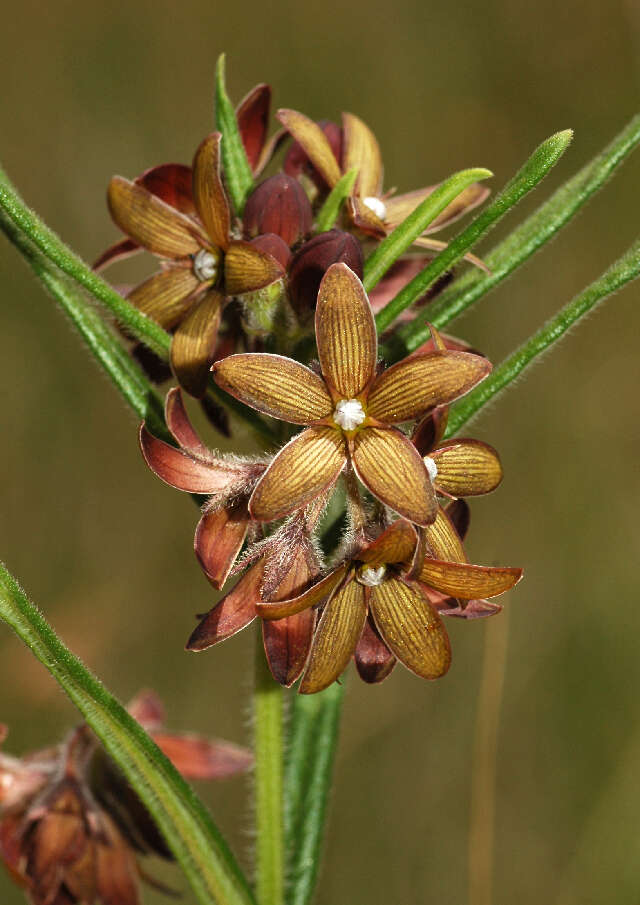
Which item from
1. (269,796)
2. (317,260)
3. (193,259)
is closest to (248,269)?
(317,260)

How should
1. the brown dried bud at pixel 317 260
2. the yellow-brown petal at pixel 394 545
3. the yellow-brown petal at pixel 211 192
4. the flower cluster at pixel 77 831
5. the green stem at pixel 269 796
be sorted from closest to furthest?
the yellow-brown petal at pixel 394 545 → the brown dried bud at pixel 317 260 → the yellow-brown petal at pixel 211 192 → the green stem at pixel 269 796 → the flower cluster at pixel 77 831

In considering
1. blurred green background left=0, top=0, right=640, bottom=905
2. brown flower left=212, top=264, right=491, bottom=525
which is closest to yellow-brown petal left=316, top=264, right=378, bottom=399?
brown flower left=212, top=264, right=491, bottom=525

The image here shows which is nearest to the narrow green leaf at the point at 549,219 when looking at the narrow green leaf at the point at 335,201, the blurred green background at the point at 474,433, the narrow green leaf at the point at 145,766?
the narrow green leaf at the point at 335,201

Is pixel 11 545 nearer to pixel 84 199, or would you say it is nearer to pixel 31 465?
pixel 31 465

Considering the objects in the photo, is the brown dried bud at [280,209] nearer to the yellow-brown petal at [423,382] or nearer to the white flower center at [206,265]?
the white flower center at [206,265]

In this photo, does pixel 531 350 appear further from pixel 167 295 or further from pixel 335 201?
pixel 167 295

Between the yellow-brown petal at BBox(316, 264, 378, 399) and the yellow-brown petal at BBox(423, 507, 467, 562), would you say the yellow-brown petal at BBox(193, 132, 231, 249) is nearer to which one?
the yellow-brown petal at BBox(316, 264, 378, 399)

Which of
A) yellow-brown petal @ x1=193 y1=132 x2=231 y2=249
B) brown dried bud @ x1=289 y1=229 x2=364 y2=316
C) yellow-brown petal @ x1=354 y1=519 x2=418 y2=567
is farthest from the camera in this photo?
yellow-brown petal @ x1=193 y1=132 x2=231 y2=249
